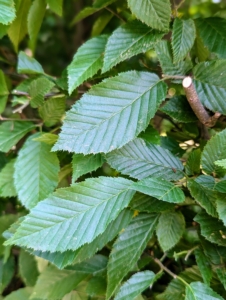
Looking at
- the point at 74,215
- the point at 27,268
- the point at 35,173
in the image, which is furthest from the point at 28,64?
the point at 27,268

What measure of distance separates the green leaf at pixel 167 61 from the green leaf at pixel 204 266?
10.3 inches

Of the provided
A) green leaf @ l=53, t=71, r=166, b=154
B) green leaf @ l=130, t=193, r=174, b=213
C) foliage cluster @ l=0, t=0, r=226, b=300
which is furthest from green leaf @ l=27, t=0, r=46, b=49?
green leaf @ l=130, t=193, r=174, b=213

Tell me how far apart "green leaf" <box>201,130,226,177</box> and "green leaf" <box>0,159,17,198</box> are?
302mm

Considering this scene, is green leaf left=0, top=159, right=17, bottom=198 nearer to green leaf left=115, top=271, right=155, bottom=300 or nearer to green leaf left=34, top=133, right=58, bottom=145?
green leaf left=34, top=133, right=58, bottom=145

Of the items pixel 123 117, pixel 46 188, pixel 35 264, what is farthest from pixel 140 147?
pixel 35 264

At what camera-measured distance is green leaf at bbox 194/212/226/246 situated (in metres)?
0.43

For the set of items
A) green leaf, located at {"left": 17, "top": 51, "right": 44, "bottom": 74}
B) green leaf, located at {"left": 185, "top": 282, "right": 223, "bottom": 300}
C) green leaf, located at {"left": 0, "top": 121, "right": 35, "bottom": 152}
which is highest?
green leaf, located at {"left": 17, "top": 51, "right": 44, "bottom": 74}

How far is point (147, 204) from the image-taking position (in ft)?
1.49

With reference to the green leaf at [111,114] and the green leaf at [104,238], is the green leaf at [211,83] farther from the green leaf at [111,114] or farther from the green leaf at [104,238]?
the green leaf at [104,238]

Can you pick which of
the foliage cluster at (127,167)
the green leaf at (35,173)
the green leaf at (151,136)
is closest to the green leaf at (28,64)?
the foliage cluster at (127,167)

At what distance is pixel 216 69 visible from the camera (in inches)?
18.0

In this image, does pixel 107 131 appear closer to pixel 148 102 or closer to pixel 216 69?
pixel 148 102

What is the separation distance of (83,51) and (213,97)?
0.21 meters

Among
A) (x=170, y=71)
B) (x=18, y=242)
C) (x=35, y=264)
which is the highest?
(x=170, y=71)
